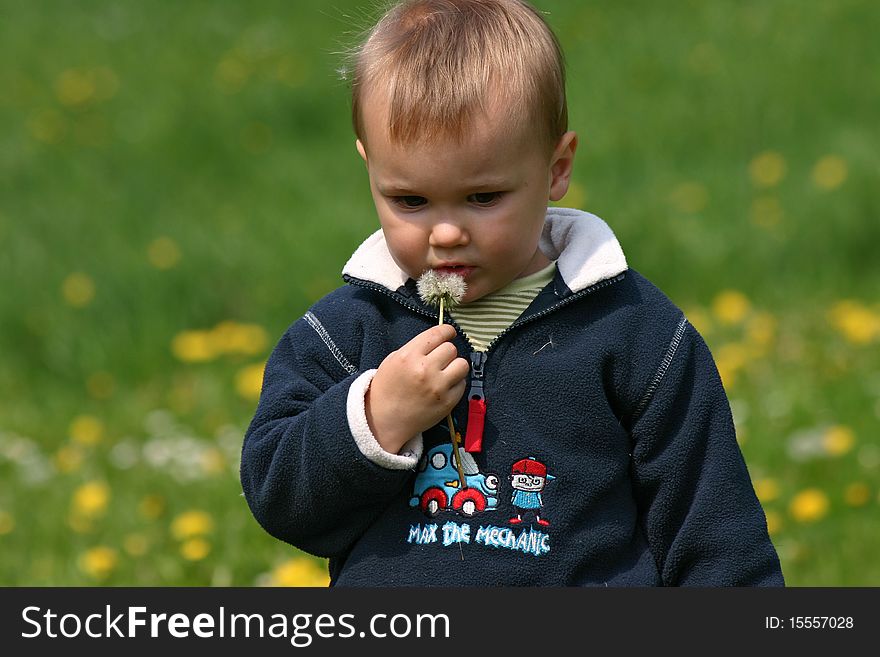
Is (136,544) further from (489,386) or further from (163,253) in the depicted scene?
(163,253)

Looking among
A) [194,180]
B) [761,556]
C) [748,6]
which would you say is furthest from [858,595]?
[748,6]

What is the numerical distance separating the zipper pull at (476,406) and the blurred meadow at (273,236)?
65cm

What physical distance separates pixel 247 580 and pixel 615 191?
3.08m

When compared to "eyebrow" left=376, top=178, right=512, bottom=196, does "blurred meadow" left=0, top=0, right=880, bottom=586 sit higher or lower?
higher

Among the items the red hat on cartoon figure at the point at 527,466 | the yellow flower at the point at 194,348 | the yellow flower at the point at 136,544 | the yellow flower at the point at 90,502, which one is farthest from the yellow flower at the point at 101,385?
the red hat on cartoon figure at the point at 527,466

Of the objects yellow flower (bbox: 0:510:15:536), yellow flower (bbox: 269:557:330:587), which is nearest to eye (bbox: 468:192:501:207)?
yellow flower (bbox: 269:557:330:587)

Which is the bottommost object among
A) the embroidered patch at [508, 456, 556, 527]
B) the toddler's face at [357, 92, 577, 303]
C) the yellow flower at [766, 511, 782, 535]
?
the embroidered patch at [508, 456, 556, 527]

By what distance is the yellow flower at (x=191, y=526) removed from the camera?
368cm

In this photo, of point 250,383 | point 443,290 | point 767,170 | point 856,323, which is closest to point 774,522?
point 856,323

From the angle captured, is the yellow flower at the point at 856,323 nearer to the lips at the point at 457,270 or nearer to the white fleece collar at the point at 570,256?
the white fleece collar at the point at 570,256

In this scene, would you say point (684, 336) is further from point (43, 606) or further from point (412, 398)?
point (43, 606)

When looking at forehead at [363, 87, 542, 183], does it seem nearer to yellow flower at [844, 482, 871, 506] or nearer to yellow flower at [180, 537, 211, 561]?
yellow flower at [180, 537, 211, 561]

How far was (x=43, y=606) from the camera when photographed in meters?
2.68

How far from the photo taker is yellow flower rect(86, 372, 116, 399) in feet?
16.3
